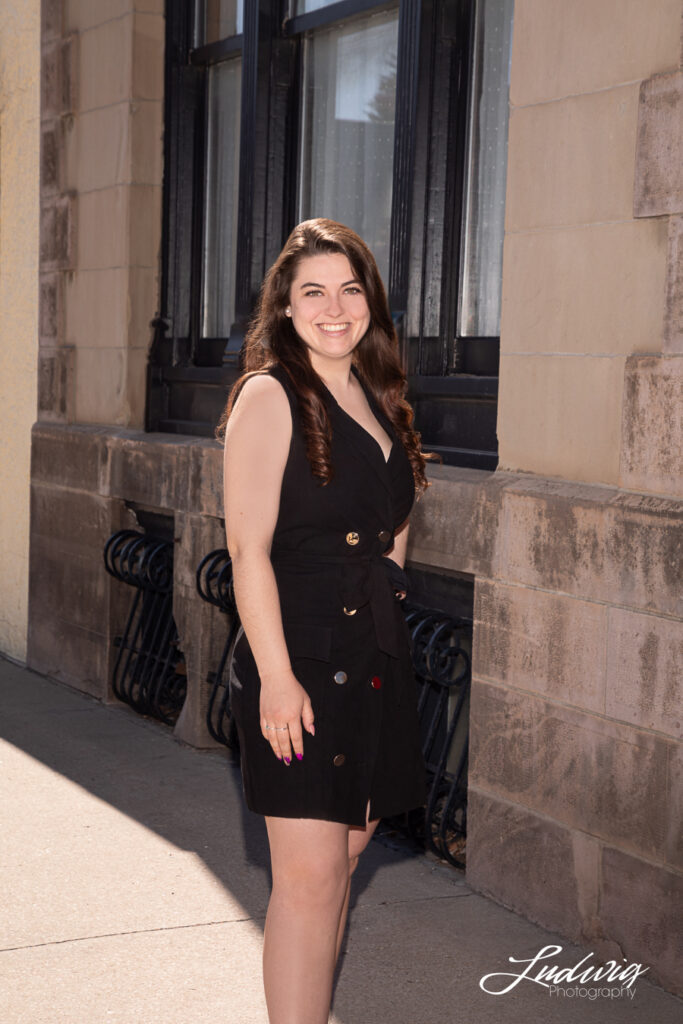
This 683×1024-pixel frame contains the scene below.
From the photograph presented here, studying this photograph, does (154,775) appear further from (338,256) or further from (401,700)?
(338,256)

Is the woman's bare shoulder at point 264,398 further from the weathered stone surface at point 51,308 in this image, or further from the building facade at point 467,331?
the weathered stone surface at point 51,308

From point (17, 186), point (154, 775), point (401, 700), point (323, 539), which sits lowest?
point (154, 775)

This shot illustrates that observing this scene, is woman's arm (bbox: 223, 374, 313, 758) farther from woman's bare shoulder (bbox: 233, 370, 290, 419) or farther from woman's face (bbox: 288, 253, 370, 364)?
woman's face (bbox: 288, 253, 370, 364)

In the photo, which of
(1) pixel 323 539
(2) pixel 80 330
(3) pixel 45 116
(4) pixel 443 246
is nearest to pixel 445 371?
(4) pixel 443 246

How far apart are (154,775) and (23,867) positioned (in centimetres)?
133

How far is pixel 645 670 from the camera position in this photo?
4.14 meters

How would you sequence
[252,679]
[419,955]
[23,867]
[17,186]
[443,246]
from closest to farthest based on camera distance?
[252,679] → [419,955] → [23,867] → [443,246] → [17,186]

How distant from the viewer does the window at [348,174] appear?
566 centimetres

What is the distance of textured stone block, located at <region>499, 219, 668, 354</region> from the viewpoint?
4238 millimetres

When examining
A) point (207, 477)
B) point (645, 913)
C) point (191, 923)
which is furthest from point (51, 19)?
point (645, 913)

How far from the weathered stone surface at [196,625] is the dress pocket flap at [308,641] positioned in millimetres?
3784

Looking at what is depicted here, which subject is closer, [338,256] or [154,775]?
[338,256]

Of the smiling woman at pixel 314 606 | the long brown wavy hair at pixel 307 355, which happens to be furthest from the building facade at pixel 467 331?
the smiling woman at pixel 314 606

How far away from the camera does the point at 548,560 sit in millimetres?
4535
